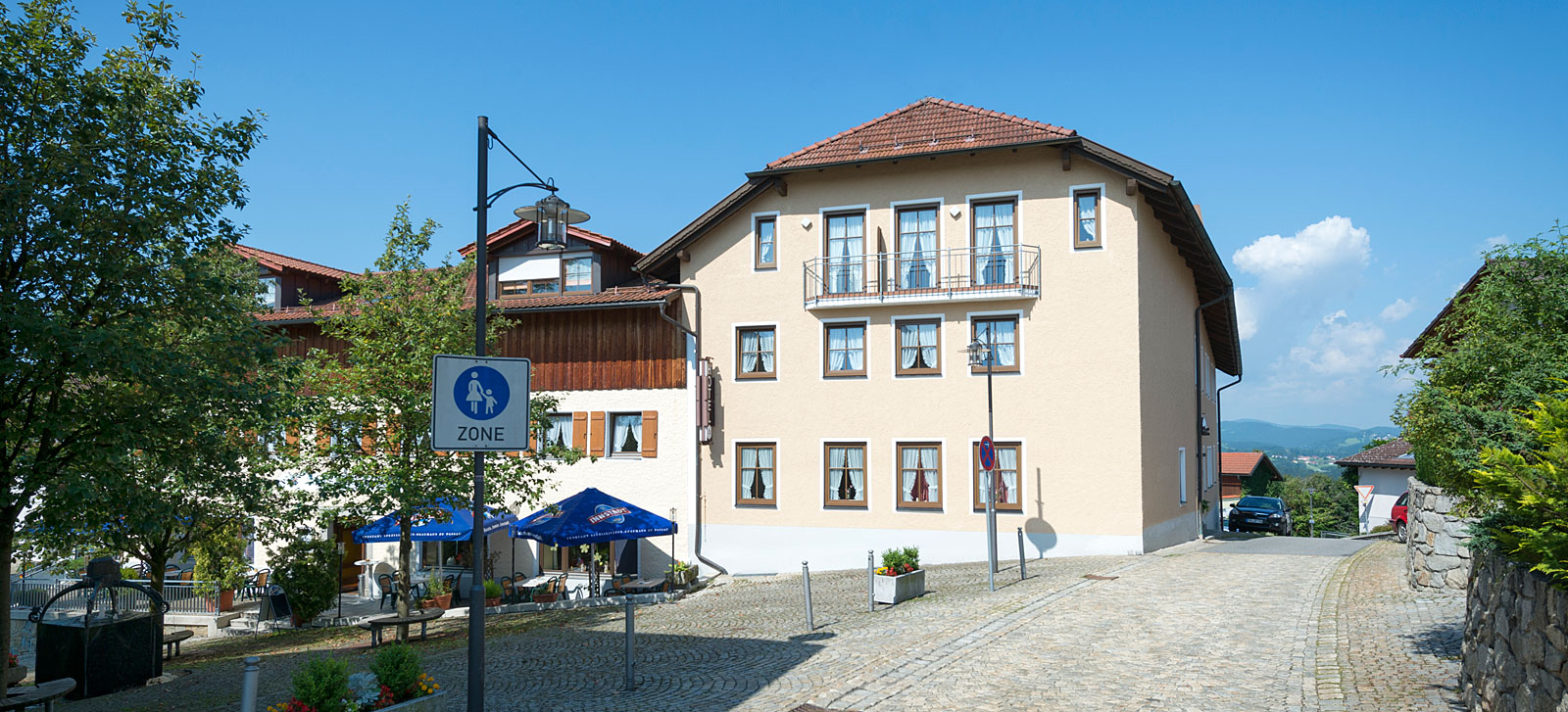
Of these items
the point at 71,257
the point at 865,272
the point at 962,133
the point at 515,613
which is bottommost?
the point at 515,613

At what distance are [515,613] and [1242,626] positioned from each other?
13746 mm

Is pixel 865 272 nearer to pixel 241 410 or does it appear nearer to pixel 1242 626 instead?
pixel 1242 626

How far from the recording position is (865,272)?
2345 cm

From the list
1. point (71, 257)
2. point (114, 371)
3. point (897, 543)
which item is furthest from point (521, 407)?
point (897, 543)

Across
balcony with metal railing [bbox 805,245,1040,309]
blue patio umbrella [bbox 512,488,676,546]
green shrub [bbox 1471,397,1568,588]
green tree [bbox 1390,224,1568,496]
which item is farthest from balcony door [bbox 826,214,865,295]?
green shrub [bbox 1471,397,1568,588]

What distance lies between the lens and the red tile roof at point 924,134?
73.4ft

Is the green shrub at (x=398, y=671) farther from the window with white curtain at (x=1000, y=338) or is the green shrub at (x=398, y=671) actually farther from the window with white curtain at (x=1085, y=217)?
the window with white curtain at (x=1085, y=217)

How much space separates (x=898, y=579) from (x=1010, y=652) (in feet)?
14.8

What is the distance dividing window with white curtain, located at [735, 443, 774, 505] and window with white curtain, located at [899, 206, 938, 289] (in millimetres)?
5209

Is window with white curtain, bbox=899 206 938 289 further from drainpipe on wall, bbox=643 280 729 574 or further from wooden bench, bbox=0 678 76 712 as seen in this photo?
wooden bench, bbox=0 678 76 712

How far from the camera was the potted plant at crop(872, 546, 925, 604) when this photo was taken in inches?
616

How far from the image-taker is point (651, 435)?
25125 mm

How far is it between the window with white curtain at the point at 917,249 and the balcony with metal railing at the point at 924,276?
0.02 metres

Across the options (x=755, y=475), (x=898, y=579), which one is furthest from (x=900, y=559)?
(x=755, y=475)
